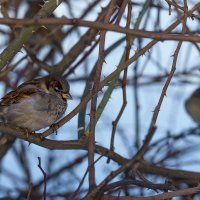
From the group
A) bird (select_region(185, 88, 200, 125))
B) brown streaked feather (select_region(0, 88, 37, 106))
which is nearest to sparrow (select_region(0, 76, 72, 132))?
brown streaked feather (select_region(0, 88, 37, 106))

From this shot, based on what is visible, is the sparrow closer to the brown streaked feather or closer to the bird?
the brown streaked feather

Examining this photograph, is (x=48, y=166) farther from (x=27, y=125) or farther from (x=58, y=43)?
(x=27, y=125)

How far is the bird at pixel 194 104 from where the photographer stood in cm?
498

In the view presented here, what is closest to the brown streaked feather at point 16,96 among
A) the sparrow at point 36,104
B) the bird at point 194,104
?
the sparrow at point 36,104

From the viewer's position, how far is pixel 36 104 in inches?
100

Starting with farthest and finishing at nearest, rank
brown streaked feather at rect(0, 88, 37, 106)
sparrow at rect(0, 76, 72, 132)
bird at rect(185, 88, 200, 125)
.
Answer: bird at rect(185, 88, 200, 125) → brown streaked feather at rect(0, 88, 37, 106) → sparrow at rect(0, 76, 72, 132)

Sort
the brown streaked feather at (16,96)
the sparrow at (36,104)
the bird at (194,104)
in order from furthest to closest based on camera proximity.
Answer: the bird at (194,104) < the brown streaked feather at (16,96) < the sparrow at (36,104)

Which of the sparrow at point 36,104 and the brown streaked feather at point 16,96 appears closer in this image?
the sparrow at point 36,104

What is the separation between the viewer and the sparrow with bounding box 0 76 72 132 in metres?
2.49

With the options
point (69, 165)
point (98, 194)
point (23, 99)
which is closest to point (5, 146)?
point (23, 99)

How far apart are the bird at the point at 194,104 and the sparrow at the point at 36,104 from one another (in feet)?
8.22

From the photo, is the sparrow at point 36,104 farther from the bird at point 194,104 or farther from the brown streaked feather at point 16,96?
the bird at point 194,104

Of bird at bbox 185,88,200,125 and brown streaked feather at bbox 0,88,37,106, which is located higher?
bird at bbox 185,88,200,125

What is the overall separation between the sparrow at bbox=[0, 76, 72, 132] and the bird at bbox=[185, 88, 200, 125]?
250 centimetres
